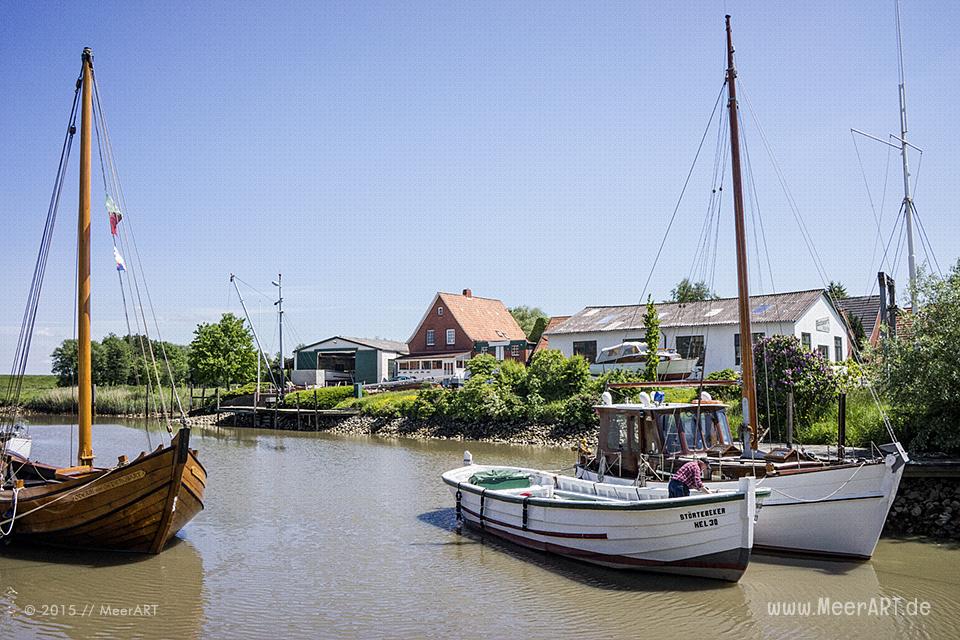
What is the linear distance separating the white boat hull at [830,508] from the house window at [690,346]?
2477 centimetres

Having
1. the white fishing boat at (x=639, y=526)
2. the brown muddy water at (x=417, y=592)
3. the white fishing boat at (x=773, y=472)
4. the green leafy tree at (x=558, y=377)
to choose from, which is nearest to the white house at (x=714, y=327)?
the green leafy tree at (x=558, y=377)

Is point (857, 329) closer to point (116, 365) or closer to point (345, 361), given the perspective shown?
point (345, 361)

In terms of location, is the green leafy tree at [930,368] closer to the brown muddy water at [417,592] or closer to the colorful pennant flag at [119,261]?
the brown muddy water at [417,592]

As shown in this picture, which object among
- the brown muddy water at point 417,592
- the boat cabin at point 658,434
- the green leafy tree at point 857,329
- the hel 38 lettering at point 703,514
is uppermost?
the green leafy tree at point 857,329

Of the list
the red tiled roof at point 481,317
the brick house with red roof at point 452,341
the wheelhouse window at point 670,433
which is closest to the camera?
the wheelhouse window at point 670,433

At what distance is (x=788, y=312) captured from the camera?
3603 cm

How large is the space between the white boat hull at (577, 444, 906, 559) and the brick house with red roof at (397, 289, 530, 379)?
3859 centimetres

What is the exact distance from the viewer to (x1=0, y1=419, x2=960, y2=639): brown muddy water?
10414 millimetres

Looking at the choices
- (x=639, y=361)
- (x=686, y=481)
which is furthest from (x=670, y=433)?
(x=639, y=361)

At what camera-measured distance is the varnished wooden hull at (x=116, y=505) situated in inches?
501

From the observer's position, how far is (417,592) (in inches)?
478

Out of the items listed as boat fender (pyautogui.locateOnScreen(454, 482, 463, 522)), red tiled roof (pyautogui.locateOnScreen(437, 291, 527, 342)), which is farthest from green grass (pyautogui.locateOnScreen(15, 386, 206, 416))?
boat fender (pyautogui.locateOnScreen(454, 482, 463, 522))

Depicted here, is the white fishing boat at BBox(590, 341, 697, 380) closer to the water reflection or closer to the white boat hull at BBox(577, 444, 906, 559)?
the white boat hull at BBox(577, 444, 906, 559)

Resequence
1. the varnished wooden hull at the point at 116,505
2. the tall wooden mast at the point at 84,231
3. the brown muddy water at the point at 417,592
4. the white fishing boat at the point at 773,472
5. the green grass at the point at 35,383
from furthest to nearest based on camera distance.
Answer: the green grass at the point at 35,383 < the tall wooden mast at the point at 84,231 < the varnished wooden hull at the point at 116,505 < the white fishing boat at the point at 773,472 < the brown muddy water at the point at 417,592
